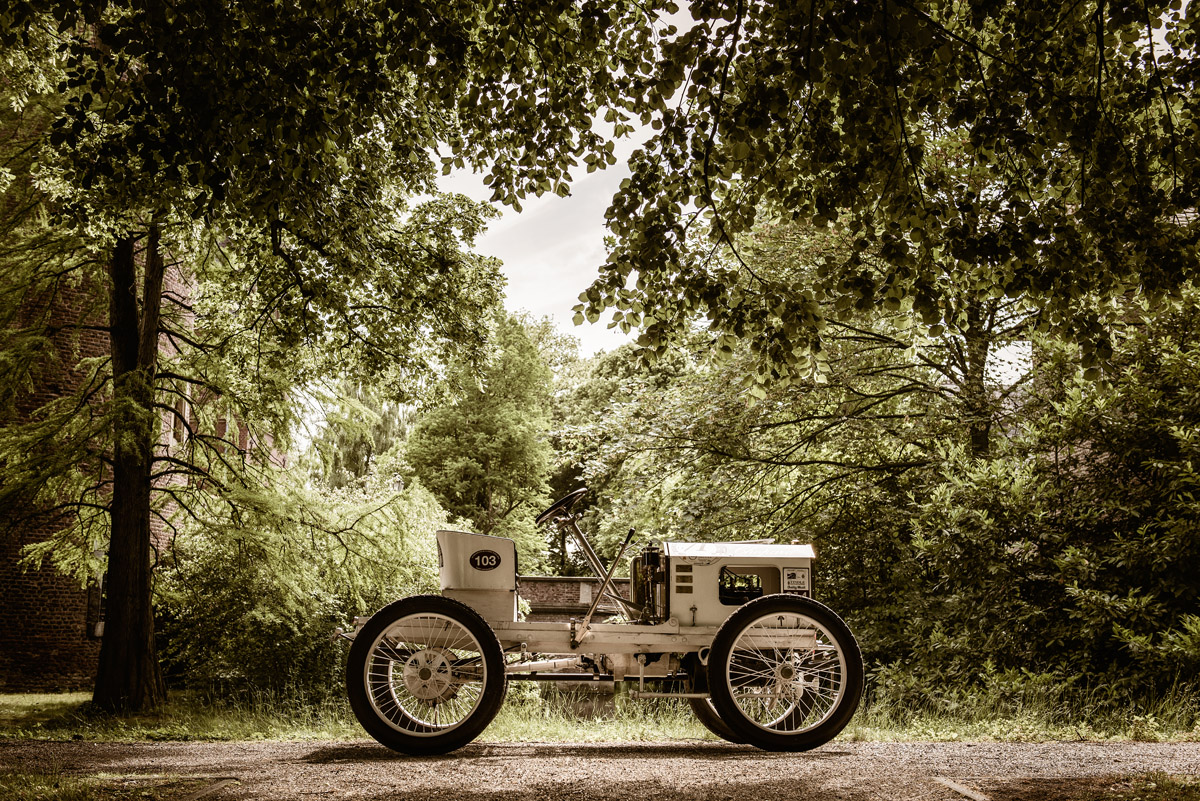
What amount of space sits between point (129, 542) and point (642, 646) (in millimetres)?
8793

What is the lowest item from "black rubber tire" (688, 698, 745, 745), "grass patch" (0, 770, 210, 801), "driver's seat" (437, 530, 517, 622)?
"black rubber tire" (688, 698, 745, 745)

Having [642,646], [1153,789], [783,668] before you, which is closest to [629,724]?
[642,646]

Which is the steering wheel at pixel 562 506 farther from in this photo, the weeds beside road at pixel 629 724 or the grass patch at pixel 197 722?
the grass patch at pixel 197 722

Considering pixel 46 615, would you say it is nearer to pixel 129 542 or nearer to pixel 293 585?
pixel 129 542

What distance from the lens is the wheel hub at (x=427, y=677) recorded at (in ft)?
20.2

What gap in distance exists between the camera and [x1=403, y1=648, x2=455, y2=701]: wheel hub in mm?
6168

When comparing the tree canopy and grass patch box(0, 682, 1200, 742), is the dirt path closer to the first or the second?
grass patch box(0, 682, 1200, 742)

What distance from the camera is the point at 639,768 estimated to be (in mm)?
5379

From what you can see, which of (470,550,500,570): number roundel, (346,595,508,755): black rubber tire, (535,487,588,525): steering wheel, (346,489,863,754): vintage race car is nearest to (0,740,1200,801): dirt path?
(346,595,508,755): black rubber tire

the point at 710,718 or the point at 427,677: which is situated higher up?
the point at 427,677

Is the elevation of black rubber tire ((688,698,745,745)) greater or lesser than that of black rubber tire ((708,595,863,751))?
lesser

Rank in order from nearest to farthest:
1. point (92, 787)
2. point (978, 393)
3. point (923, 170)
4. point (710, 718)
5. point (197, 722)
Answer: point (92, 787), point (923, 170), point (710, 718), point (197, 722), point (978, 393)

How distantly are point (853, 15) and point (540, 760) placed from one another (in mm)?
4667

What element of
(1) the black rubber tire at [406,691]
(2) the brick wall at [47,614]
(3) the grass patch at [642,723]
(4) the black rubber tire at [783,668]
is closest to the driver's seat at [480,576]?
(1) the black rubber tire at [406,691]
